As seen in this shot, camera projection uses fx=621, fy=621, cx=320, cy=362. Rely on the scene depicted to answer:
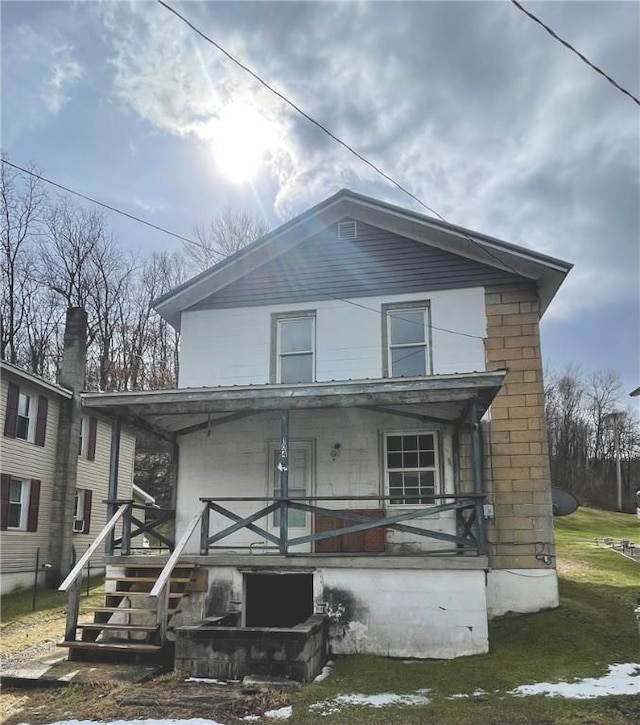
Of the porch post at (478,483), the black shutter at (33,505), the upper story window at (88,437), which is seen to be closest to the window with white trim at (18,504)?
the black shutter at (33,505)

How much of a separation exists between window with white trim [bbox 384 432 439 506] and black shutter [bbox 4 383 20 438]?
1145 cm

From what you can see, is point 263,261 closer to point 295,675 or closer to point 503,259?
point 503,259

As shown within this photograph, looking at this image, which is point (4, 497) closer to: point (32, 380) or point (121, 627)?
point (32, 380)

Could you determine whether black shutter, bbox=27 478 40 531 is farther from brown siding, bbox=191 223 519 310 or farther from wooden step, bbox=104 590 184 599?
wooden step, bbox=104 590 184 599

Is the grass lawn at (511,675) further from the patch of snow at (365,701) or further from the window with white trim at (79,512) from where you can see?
the window with white trim at (79,512)

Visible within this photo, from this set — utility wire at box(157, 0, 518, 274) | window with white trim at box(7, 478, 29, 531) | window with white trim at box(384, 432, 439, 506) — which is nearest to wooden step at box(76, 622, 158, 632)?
window with white trim at box(384, 432, 439, 506)

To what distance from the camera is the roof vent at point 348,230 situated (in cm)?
1241

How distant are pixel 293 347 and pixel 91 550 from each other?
5.41 meters

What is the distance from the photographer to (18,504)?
17594 millimetres

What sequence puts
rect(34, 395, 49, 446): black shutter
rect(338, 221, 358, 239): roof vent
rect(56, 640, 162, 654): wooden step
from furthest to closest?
rect(34, 395, 49, 446): black shutter < rect(338, 221, 358, 239): roof vent < rect(56, 640, 162, 654): wooden step

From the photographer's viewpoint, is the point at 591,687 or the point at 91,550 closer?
the point at 591,687

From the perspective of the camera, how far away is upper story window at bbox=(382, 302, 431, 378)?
1159 cm

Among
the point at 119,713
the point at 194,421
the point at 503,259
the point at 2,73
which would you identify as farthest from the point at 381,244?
the point at 119,713

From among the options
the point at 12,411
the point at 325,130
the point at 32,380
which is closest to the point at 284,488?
the point at 325,130
